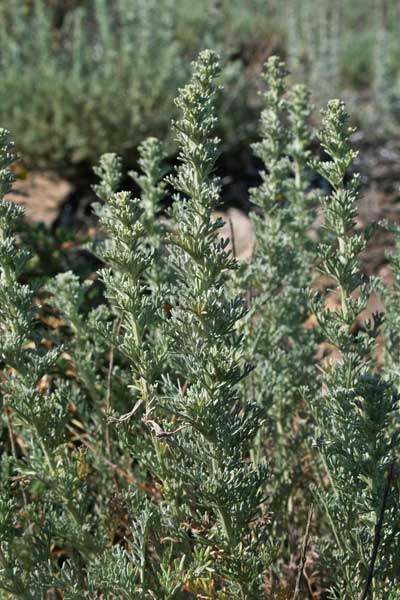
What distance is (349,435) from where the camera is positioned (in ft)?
5.17

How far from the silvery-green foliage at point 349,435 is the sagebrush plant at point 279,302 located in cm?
42

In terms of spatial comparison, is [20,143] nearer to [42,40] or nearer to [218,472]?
[42,40]

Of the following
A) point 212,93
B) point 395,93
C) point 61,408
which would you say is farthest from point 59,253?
point 395,93

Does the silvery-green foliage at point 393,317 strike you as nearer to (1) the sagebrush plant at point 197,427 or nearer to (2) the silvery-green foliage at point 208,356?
(1) the sagebrush plant at point 197,427

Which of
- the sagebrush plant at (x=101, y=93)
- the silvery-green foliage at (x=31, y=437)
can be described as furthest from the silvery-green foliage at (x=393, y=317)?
the sagebrush plant at (x=101, y=93)

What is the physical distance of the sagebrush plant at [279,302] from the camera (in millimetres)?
2182

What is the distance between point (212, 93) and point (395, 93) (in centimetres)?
546

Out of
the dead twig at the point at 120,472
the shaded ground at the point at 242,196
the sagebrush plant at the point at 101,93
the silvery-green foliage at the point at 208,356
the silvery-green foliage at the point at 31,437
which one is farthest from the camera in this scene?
the sagebrush plant at the point at 101,93

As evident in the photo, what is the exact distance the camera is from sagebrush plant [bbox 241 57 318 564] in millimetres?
2182

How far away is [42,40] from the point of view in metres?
6.20

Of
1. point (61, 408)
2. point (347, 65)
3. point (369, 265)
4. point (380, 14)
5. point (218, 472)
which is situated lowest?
point (218, 472)

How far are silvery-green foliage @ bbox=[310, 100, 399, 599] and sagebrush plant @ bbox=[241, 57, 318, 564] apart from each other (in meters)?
0.42

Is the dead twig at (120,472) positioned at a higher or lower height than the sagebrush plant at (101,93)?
lower

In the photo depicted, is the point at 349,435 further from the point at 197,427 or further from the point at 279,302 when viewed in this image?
the point at 279,302
